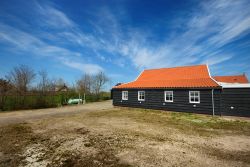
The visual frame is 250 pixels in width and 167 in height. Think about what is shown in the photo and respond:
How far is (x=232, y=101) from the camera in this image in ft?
45.1

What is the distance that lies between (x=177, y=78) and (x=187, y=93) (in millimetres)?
3851

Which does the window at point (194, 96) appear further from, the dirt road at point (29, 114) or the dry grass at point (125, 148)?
the dirt road at point (29, 114)

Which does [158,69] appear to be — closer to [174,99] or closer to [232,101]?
[174,99]

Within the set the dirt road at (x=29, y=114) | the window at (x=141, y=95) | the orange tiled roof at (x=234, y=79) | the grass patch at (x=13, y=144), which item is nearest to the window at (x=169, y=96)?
the window at (x=141, y=95)

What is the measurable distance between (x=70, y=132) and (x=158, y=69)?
1752cm

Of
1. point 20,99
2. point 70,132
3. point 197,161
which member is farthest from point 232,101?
point 20,99

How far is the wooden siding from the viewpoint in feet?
43.5

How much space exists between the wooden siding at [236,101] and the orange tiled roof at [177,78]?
125 cm

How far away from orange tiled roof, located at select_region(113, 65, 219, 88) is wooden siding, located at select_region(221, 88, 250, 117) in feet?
4.09

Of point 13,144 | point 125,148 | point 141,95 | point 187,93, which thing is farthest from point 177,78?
point 13,144

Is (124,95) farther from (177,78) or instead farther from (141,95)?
(177,78)

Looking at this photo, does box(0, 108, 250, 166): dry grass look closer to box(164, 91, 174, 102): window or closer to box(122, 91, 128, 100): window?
box(164, 91, 174, 102): window

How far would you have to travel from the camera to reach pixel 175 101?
55.2 feet

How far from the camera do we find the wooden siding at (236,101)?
1324cm
